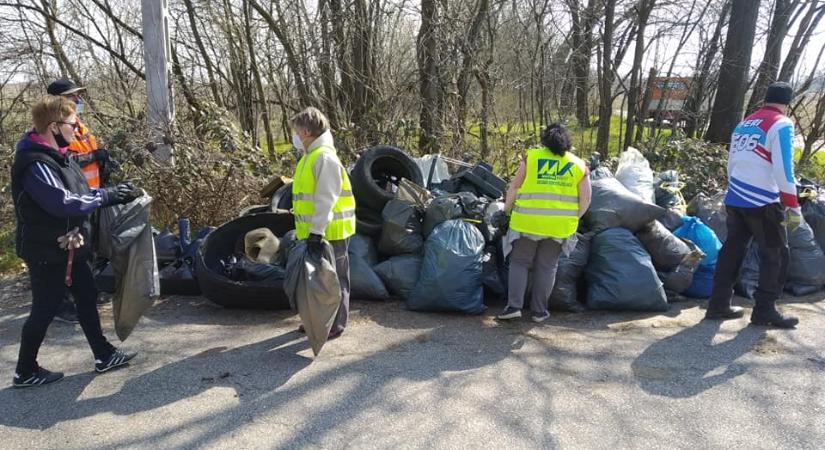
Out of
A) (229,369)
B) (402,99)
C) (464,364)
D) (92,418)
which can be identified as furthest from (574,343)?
(402,99)

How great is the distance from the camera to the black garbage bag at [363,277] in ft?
16.0

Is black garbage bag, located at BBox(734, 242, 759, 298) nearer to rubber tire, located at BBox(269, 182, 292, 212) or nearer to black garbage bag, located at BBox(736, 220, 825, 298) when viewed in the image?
black garbage bag, located at BBox(736, 220, 825, 298)

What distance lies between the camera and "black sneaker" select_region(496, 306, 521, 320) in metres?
4.37

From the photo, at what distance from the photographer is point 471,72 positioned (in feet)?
30.6

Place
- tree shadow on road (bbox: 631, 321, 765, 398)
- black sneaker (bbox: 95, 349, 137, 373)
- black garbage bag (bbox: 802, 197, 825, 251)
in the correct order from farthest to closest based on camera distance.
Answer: black garbage bag (bbox: 802, 197, 825, 251) < black sneaker (bbox: 95, 349, 137, 373) < tree shadow on road (bbox: 631, 321, 765, 398)

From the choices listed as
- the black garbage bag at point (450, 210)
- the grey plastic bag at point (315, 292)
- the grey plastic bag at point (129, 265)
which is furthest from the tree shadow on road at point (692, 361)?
the grey plastic bag at point (129, 265)

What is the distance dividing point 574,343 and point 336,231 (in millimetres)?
1808

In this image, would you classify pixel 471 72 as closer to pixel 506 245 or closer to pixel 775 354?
pixel 506 245

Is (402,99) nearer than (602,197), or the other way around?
(602,197)

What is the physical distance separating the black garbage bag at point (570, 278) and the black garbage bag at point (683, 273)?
26.8 inches

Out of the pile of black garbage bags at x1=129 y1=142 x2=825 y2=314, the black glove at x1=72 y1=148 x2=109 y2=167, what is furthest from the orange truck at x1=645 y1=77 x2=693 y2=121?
the black glove at x1=72 y1=148 x2=109 y2=167

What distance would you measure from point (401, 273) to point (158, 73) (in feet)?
12.2

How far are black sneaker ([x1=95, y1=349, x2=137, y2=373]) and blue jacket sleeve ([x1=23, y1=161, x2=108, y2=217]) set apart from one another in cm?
99

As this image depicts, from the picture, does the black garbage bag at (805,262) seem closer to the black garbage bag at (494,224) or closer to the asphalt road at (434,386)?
the asphalt road at (434,386)
